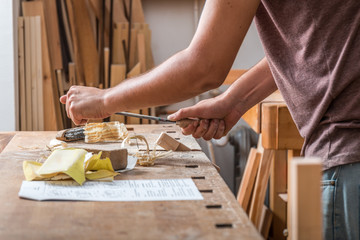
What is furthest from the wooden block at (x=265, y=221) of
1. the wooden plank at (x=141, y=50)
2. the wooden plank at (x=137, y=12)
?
the wooden plank at (x=137, y=12)

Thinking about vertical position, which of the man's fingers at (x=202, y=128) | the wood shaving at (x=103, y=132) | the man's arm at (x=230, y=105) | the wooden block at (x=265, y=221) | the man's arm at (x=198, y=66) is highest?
the man's arm at (x=198, y=66)

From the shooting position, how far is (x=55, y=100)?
11.6 ft

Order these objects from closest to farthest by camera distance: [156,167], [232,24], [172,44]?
[232,24]
[156,167]
[172,44]

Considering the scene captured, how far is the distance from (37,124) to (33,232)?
2565 mm

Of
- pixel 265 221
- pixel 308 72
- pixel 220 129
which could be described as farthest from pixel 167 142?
pixel 265 221

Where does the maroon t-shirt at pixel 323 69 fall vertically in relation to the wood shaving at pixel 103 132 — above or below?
above

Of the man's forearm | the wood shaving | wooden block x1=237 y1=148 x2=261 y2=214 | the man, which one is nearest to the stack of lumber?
wooden block x1=237 y1=148 x2=261 y2=214

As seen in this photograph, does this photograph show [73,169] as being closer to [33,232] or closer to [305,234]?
[33,232]

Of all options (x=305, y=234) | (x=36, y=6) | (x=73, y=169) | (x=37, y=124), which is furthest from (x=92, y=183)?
(x=36, y=6)

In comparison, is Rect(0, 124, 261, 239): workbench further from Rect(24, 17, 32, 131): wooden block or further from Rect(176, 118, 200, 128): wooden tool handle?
Rect(24, 17, 32, 131): wooden block

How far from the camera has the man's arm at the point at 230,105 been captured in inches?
71.7

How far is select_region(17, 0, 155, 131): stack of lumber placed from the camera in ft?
11.4

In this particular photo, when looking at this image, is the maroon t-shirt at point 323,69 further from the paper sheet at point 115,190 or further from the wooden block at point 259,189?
the wooden block at point 259,189

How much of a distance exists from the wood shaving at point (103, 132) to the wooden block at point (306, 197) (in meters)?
1.34
